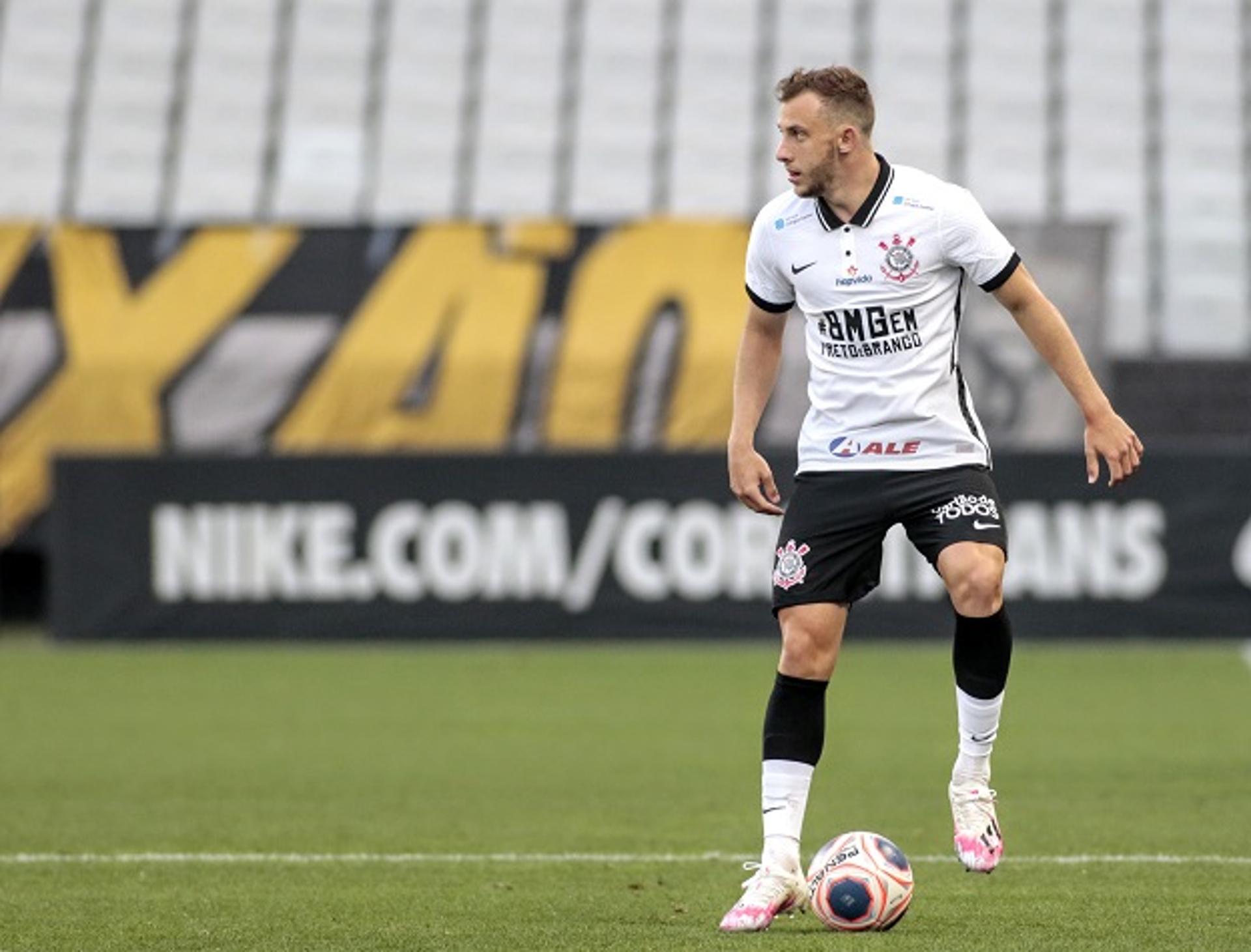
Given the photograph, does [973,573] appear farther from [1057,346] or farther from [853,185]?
[853,185]

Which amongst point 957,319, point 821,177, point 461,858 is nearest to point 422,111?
point 461,858

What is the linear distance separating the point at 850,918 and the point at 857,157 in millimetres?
1970

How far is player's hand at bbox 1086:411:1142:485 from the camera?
21.5 ft

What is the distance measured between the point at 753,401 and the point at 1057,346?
0.84 meters

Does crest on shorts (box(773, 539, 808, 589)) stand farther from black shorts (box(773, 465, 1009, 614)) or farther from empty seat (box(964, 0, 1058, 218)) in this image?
empty seat (box(964, 0, 1058, 218))

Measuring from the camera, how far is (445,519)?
63.5ft

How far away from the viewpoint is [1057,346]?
266 inches

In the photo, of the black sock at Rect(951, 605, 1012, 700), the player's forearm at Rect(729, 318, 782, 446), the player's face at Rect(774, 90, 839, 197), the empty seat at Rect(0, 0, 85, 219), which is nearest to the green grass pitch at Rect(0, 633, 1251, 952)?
the black sock at Rect(951, 605, 1012, 700)

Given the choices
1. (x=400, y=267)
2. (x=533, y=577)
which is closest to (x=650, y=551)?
(x=533, y=577)

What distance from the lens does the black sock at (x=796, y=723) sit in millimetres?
6723

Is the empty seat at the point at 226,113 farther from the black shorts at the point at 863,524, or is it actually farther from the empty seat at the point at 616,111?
the black shorts at the point at 863,524

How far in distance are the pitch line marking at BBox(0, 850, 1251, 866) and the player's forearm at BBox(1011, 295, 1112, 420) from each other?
1760mm

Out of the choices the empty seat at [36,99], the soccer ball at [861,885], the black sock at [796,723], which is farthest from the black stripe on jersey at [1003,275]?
the empty seat at [36,99]

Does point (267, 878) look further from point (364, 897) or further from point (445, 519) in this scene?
point (445, 519)
